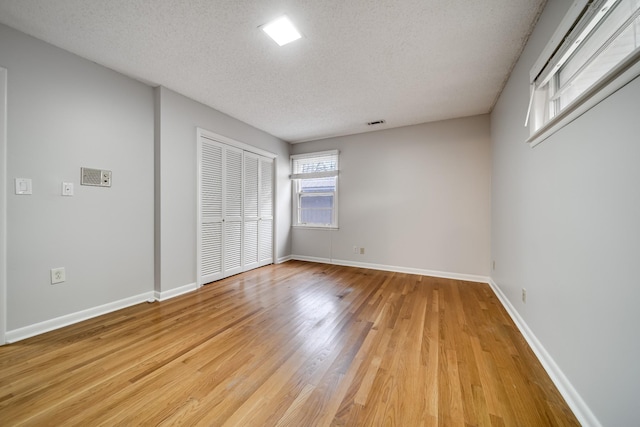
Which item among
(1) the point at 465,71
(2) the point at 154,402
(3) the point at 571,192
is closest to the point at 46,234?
(2) the point at 154,402

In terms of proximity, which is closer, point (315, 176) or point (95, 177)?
point (95, 177)

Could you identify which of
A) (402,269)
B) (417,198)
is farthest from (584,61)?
(402,269)

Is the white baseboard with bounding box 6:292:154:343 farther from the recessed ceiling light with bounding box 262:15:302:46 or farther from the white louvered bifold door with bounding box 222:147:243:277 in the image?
the recessed ceiling light with bounding box 262:15:302:46

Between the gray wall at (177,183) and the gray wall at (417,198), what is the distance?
2.42 meters

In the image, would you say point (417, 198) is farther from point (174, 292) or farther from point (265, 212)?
point (174, 292)

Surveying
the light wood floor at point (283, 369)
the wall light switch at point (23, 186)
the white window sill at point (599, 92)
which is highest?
the white window sill at point (599, 92)

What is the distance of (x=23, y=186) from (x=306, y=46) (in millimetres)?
2683

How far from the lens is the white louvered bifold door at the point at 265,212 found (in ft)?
14.2

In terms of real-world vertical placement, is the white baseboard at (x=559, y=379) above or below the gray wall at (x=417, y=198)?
below

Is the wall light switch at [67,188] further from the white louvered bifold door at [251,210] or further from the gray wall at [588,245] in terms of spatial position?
the gray wall at [588,245]

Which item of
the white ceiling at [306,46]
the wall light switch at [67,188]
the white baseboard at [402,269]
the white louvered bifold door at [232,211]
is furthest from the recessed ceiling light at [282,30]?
the white baseboard at [402,269]

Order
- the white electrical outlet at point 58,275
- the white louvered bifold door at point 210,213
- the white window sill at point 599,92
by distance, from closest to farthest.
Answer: the white window sill at point 599,92 < the white electrical outlet at point 58,275 < the white louvered bifold door at point 210,213

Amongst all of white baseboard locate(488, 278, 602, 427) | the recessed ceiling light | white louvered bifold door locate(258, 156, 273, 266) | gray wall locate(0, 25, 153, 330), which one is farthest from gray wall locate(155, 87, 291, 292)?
white baseboard locate(488, 278, 602, 427)

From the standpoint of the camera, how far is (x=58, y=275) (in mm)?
2104
